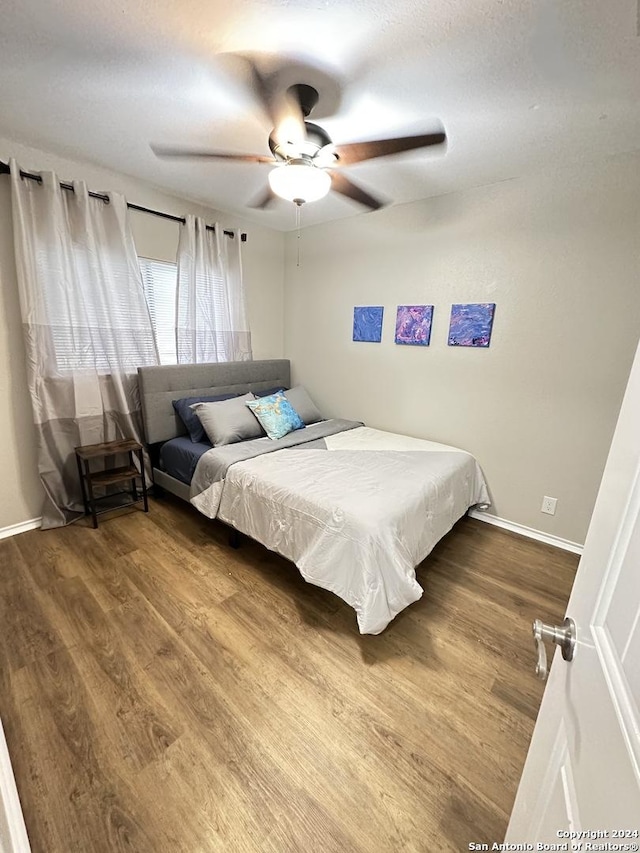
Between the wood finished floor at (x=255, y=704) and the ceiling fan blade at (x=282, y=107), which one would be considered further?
the ceiling fan blade at (x=282, y=107)

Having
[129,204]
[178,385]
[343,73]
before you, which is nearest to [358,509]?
[343,73]

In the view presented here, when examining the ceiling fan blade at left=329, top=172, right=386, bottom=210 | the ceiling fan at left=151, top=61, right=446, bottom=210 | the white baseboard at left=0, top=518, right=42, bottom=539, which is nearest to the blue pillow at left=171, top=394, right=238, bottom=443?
the white baseboard at left=0, top=518, right=42, bottom=539

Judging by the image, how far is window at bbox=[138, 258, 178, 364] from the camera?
291 centimetres

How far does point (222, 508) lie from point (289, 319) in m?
2.45

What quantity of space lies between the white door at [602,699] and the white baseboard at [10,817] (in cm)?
129

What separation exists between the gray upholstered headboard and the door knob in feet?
9.37

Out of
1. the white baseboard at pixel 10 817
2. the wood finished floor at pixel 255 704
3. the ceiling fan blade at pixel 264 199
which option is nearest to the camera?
the white baseboard at pixel 10 817

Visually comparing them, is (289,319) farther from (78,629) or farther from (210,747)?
(210,747)

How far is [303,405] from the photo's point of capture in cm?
339

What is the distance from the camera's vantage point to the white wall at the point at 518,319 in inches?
85.3

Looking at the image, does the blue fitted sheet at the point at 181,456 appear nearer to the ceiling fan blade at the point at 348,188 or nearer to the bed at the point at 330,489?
the bed at the point at 330,489

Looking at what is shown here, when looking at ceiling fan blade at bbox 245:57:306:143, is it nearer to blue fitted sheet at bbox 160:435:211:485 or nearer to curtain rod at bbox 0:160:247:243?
curtain rod at bbox 0:160:247:243

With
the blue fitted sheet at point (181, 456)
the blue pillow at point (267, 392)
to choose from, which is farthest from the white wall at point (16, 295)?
the blue pillow at point (267, 392)

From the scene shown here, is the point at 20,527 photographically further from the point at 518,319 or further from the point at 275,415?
the point at 518,319
